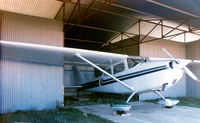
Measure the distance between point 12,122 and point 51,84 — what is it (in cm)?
264

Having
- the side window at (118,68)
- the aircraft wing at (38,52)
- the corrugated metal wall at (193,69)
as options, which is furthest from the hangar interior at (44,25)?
the corrugated metal wall at (193,69)

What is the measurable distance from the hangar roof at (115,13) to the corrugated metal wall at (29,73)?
0.58m

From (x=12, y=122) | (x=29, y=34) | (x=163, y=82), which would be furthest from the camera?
(x=29, y=34)

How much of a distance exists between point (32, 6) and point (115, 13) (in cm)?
431

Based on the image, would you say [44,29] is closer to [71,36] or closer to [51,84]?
[51,84]

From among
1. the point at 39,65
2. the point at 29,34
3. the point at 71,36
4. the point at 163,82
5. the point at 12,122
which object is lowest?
the point at 12,122

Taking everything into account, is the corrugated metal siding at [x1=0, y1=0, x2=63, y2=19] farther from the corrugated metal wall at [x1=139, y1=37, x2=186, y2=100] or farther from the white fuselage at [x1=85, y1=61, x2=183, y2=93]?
the corrugated metal wall at [x1=139, y1=37, x2=186, y2=100]

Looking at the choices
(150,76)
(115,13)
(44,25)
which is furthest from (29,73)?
(115,13)

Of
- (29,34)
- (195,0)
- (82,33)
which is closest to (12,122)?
(29,34)

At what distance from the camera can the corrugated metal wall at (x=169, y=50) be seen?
1140 cm

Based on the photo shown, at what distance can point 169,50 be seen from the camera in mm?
12570

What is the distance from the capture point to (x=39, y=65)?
7.27 m

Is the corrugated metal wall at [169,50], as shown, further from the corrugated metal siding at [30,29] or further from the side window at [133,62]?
the corrugated metal siding at [30,29]

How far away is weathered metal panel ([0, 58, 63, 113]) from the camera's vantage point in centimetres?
657
